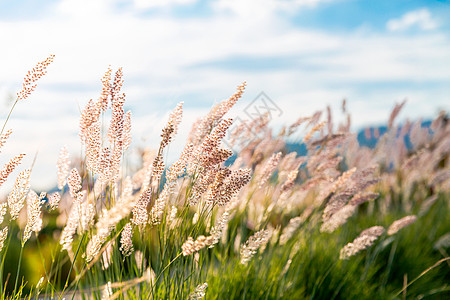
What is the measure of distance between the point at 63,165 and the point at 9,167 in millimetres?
218

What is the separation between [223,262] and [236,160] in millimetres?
706

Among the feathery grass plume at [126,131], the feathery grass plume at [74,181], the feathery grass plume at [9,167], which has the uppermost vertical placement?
the feathery grass plume at [126,131]

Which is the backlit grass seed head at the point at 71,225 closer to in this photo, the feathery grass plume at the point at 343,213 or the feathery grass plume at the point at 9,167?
the feathery grass plume at the point at 9,167

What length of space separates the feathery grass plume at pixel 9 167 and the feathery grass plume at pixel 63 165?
0.56 ft

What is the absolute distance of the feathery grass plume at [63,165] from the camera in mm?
1894

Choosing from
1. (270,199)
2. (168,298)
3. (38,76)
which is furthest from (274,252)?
(38,76)

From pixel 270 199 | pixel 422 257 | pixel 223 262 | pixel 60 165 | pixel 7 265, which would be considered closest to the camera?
pixel 60 165

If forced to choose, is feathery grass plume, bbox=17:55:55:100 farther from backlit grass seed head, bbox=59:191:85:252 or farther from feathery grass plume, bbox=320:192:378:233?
feathery grass plume, bbox=320:192:378:233

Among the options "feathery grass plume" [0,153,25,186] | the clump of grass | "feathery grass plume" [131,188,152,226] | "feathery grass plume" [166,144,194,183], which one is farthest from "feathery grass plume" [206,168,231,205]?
"feathery grass plume" [0,153,25,186]

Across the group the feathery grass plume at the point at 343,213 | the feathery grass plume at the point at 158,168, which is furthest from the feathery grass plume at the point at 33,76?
the feathery grass plume at the point at 343,213

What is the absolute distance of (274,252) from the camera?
294 cm

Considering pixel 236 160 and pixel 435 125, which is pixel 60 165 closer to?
pixel 236 160

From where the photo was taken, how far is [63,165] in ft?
6.23

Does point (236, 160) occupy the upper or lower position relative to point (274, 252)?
upper
